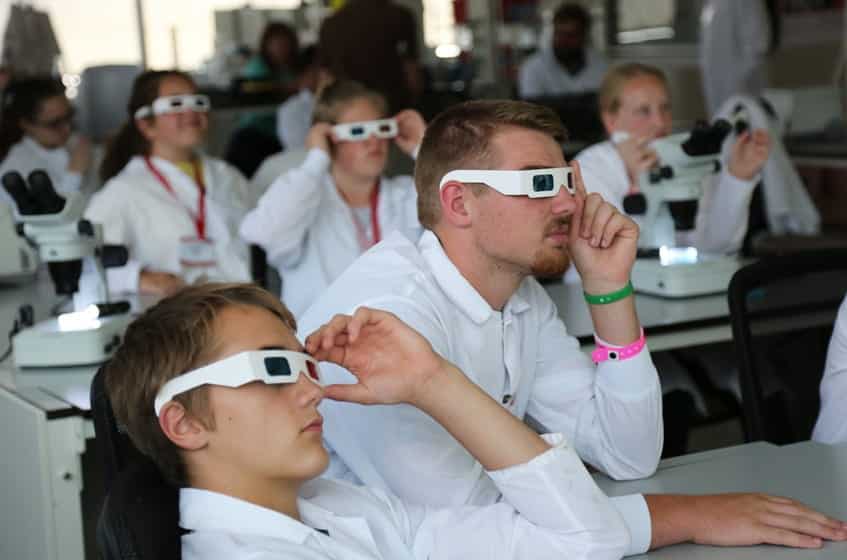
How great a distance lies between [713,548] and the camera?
169 cm

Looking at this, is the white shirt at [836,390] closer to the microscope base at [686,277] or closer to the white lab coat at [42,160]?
the microscope base at [686,277]

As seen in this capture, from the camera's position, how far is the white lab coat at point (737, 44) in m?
7.61

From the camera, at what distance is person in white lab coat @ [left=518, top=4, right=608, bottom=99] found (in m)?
8.59

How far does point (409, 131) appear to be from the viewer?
Result: 3.84 metres

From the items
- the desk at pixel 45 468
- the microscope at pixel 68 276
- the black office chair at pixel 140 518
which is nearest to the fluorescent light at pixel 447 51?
the microscope at pixel 68 276

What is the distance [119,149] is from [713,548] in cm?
313

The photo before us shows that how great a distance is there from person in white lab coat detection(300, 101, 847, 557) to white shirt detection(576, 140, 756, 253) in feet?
4.96

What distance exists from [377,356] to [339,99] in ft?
7.48

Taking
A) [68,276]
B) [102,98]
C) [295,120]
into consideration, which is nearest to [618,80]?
[68,276]

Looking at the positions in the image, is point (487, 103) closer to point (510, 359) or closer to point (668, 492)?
point (510, 359)

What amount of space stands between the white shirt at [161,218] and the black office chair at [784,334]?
1.79m

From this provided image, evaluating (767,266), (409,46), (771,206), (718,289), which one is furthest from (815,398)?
(409,46)

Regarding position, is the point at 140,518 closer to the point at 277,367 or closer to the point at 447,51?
the point at 277,367

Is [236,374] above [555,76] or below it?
below
